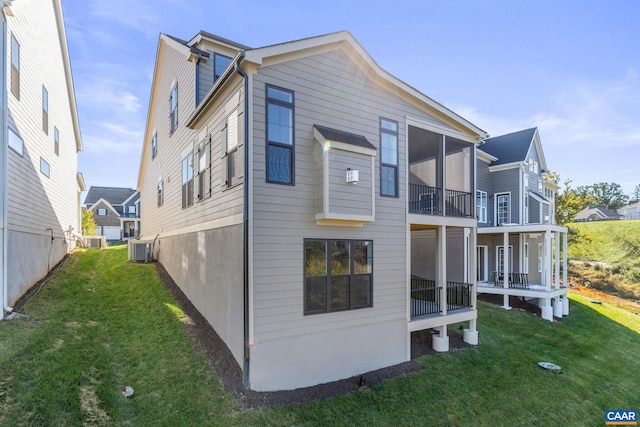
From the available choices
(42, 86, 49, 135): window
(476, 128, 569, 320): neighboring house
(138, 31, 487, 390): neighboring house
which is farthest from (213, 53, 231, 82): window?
(476, 128, 569, 320): neighboring house

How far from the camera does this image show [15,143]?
25.2 feet

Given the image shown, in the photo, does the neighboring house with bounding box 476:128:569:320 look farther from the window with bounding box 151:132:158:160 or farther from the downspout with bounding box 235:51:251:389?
the window with bounding box 151:132:158:160

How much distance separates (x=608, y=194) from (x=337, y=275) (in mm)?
89369

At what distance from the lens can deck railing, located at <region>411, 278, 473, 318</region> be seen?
890 centimetres

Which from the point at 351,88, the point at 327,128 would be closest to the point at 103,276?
the point at 327,128

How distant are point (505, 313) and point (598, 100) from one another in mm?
15010

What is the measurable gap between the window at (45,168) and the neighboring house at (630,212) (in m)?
84.5

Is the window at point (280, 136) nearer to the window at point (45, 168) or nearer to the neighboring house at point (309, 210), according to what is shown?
the neighboring house at point (309, 210)

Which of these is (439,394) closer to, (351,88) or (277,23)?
(351,88)

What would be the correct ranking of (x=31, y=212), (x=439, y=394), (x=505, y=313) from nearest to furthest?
(x=439, y=394) < (x=31, y=212) < (x=505, y=313)

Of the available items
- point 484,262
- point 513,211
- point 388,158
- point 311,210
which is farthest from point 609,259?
point 311,210

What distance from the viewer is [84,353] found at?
20.0 feet

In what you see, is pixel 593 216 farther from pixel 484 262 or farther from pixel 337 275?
pixel 337 275

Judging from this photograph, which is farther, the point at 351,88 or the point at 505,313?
the point at 505,313
